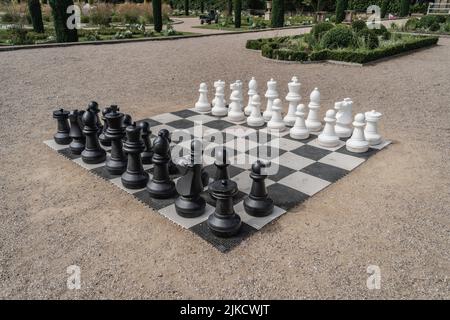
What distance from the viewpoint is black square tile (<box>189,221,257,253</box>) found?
242cm

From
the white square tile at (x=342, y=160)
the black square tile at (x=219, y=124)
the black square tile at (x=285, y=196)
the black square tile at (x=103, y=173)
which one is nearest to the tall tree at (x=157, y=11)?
the black square tile at (x=219, y=124)

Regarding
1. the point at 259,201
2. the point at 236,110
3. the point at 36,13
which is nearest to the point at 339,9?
the point at 36,13

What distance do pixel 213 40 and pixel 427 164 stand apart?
12786 millimetres

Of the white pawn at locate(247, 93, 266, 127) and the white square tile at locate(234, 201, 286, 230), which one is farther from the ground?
the white pawn at locate(247, 93, 266, 127)

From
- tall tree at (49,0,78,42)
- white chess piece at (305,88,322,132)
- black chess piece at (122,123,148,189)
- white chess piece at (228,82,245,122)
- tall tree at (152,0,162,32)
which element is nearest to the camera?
black chess piece at (122,123,148,189)

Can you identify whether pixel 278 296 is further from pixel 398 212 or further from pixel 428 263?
pixel 398 212

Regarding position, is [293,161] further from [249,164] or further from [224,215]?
[224,215]

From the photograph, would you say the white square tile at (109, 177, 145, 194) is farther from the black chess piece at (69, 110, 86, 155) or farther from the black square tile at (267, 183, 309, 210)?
the black square tile at (267, 183, 309, 210)

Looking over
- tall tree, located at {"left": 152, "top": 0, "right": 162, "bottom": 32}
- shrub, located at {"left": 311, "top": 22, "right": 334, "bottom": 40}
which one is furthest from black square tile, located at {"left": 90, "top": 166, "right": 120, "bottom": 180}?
tall tree, located at {"left": 152, "top": 0, "right": 162, "bottom": 32}

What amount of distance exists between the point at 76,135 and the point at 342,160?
282cm

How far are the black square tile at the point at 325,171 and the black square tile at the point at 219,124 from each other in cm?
142

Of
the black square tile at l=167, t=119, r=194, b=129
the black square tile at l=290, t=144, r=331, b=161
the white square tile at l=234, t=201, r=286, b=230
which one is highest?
the black square tile at l=167, t=119, r=194, b=129

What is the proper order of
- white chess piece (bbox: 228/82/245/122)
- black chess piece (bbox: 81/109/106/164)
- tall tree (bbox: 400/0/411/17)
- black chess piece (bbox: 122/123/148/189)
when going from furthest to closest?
tall tree (bbox: 400/0/411/17)
white chess piece (bbox: 228/82/245/122)
black chess piece (bbox: 81/109/106/164)
black chess piece (bbox: 122/123/148/189)

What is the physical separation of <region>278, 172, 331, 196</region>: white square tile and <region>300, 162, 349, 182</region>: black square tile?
0.08 metres
